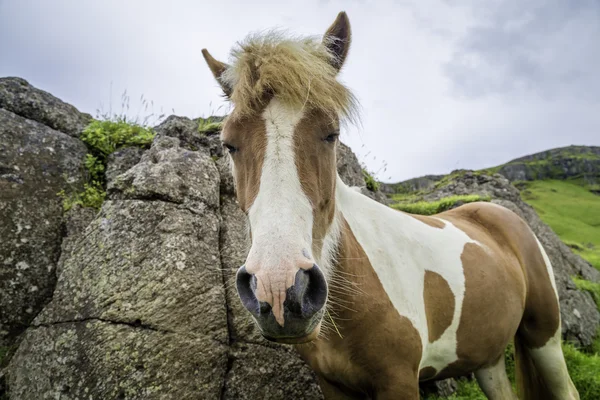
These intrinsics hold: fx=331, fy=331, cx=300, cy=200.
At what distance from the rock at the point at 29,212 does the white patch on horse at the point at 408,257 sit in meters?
2.90

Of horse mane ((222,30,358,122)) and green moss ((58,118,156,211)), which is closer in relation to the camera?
horse mane ((222,30,358,122))

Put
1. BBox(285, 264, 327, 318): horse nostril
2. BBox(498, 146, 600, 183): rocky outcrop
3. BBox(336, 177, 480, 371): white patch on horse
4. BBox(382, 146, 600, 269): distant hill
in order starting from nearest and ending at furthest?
BBox(285, 264, 327, 318): horse nostril
BBox(336, 177, 480, 371): white patch on horse
BBox(382, 146, 600, 269): distant hill
BBox(498, 146, 600, 183): rocky outcrop

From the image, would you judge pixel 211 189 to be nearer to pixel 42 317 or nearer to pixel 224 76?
pixel 224 76

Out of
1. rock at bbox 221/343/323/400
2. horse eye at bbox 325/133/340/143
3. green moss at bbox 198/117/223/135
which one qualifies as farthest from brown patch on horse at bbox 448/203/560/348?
green moss at bbox 198/117/223/135

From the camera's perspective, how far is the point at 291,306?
4.11 feet

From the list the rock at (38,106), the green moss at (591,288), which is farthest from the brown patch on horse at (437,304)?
the green moss at (591,288)

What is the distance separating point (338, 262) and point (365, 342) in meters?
0.50

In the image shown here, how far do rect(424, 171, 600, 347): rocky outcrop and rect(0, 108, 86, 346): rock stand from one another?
748 cm

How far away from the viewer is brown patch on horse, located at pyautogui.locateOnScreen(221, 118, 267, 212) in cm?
168

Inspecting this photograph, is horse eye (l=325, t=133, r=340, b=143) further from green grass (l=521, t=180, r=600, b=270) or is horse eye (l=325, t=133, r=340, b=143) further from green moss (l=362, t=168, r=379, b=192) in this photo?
green grass (l=521, t=180, r=600, b=270)

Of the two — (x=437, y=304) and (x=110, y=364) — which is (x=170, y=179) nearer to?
(x=110, y=364)

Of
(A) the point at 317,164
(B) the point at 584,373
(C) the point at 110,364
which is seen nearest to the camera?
(A) the point at 317,164

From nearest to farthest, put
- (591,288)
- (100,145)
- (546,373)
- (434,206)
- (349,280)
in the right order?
(349,280) < (546,373) < (100,145) < (591,288) < (434,206)

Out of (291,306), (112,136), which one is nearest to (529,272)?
(291,306)
